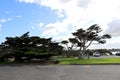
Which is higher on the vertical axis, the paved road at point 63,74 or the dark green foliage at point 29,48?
the dark green foliage at point 29,48

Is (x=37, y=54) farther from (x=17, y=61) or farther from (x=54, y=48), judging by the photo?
(x=54, y=48)

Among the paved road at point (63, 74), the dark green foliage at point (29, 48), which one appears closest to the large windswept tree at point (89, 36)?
the dark green foliage at point (29, 48)

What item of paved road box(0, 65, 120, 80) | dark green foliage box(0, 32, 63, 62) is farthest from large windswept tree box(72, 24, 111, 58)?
paved road box(0, 65, 120, 80)

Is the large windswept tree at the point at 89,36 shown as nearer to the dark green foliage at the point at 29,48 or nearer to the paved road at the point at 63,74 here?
the dark green foliage at the point at 29,48

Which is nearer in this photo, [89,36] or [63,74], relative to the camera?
[63,74]

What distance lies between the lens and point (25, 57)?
167ft

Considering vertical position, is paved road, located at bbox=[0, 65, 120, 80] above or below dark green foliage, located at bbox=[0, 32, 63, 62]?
below

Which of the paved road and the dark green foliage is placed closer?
the paved road

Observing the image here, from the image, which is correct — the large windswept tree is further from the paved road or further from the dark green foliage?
the paved road

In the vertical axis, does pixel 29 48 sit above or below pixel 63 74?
above

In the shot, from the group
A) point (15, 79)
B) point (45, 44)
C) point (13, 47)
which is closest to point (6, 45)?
point (13, 47)

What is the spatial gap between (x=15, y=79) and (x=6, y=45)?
34.1m

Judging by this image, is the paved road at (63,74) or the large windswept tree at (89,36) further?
the large windswept tree at (89,36)

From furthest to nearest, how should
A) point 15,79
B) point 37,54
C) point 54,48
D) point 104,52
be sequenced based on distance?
point 104,52 < point 54,48 < point 37,54 < point 15,79
